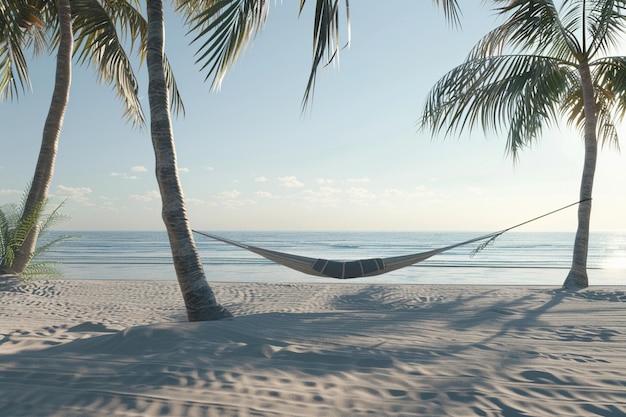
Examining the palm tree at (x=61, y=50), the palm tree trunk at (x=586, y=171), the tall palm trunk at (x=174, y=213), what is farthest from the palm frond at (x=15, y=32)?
the palm tree trunk at (x=586, y=171)

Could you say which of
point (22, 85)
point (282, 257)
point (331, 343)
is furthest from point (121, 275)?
point (331, 343)

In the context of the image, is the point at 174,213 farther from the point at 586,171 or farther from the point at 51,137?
the point at 586,171

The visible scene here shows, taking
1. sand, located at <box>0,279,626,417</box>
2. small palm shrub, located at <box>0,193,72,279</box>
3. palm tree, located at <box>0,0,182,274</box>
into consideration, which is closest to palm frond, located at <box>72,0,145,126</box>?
palm tree, located at <box>0,0,182,274</box>

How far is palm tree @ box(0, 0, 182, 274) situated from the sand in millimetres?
3441

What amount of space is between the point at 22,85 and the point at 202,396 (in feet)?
26.6

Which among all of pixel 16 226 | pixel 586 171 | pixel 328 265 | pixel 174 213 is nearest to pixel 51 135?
pixel 16 226

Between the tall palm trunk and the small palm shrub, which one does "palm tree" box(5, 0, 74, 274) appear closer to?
the small palm shrub

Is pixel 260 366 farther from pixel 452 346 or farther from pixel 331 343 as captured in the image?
pixel 452 346

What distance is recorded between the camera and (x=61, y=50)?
7320mm

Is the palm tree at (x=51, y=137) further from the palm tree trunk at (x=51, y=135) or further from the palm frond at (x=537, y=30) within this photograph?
the palm frond at (x=537, y=30)

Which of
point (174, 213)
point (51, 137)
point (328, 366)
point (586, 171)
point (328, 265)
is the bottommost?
point (328, 366)

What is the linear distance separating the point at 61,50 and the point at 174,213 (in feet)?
16.5

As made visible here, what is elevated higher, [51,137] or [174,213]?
[51,137]

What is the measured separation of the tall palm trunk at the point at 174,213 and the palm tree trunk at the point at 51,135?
3.98 m
